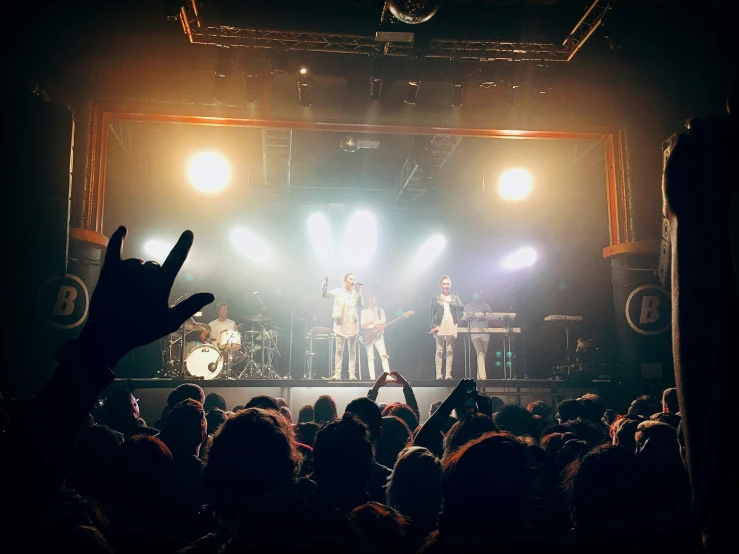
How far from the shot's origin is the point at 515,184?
1545 centimetres

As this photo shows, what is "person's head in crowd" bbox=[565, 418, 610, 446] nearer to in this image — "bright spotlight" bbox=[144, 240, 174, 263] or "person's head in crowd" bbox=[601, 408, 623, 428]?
"person's head in crowd" bbox=[601, 408, 623, 428]

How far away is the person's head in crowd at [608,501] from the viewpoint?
2.00 metres

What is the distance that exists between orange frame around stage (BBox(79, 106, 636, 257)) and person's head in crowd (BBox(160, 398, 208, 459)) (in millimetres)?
7934

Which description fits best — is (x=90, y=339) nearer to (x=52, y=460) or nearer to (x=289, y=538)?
(x=52, y=460)

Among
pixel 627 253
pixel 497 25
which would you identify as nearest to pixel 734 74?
pixel 627 253

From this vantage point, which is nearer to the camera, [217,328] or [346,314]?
[346,314]

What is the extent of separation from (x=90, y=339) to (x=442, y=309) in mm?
12465

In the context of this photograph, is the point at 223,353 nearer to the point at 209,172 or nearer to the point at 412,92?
the point at 209,172

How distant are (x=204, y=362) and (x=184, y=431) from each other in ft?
31.2

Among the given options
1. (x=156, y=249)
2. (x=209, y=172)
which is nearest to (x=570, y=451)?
(x=209, y=172)

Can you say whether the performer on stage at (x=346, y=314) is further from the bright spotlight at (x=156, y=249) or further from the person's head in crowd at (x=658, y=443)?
the person's head in crowd at (x=658, y=443)

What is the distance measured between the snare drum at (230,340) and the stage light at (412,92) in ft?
22.4

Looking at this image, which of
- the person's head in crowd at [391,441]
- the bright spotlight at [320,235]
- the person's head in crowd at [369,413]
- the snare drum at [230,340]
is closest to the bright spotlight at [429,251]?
the bright spotlight at [320,235]

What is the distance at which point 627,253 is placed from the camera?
11.2 metres
